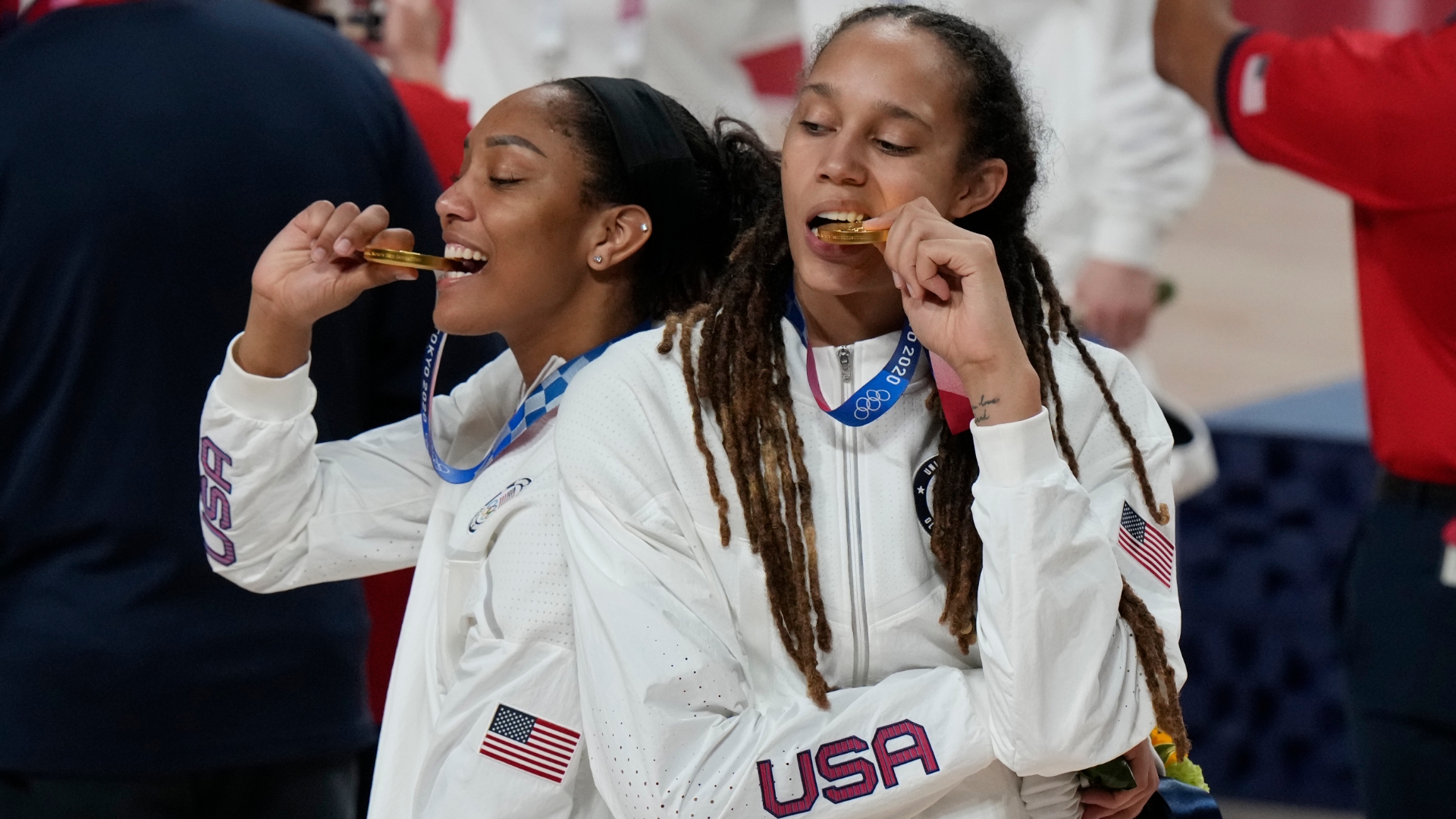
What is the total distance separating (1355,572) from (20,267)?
2073mm

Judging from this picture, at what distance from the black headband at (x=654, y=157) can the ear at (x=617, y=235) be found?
0.02 m

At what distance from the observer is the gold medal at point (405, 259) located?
189 cm

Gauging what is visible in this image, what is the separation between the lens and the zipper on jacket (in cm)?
172

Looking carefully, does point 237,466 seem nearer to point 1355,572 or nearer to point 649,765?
point 649,765

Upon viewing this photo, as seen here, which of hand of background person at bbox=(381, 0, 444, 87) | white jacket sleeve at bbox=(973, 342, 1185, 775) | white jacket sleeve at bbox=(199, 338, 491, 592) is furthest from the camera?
hand of background person at bbox=(381, 0, 444, 87)

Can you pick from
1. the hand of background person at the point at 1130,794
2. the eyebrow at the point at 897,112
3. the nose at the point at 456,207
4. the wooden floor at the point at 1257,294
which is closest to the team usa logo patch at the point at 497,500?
the nose at the point at 456,207

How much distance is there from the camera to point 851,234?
1696 mm

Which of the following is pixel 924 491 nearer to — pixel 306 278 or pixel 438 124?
pixel 306 278

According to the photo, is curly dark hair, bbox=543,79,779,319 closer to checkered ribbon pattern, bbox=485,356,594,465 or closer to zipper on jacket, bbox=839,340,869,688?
checkered ribbon pattern, bbox=485,356,594,465

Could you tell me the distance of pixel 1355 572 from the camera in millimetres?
2830

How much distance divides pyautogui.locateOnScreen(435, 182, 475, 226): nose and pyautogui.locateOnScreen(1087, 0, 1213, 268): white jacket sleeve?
2139 millimetres

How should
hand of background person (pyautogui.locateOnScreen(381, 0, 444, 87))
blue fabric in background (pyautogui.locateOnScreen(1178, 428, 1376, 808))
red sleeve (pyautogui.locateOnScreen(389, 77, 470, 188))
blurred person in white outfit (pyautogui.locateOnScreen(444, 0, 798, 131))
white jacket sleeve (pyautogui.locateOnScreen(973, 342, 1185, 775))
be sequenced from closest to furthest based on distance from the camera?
1. white jacket sleeve (pyautogui.locateOnScreen(973, 342, 1185, 775))
2. red sleeve (pyautogui.locateOnScreen(389, 77, 470, 188))
3. hand of background person (pyautogui.locateOnScreen(381, 0, 444, 87))
4. blurred person in white outfit (pyautogui.locateOnScreen(444, 0, 798, 131))
5. blue fabric in background (pyautogui.locateOnScreen(1178, 428, 1376, 808))

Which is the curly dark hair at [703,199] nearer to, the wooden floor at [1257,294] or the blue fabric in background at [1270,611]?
the blue fabric in background at [1270,611]

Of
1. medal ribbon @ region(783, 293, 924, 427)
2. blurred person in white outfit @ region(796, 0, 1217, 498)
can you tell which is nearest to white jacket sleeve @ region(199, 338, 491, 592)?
medal ribbon @ region(783, 293, 924, 427)
